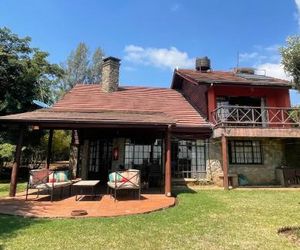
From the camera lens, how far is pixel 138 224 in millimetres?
7133

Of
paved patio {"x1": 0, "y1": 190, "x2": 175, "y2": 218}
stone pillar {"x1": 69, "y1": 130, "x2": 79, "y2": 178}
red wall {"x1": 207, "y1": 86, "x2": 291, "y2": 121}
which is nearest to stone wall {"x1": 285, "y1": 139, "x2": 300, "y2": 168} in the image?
red wall {"x1": 207, "y1": 86, "x2": 291, "y2": 121}

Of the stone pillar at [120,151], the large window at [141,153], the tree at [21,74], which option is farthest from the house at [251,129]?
the tree at [21,74]

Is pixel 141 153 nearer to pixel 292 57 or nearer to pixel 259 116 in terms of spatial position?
pixel 259 116

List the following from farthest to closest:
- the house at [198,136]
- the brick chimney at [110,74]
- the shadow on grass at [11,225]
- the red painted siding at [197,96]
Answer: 1. the brick chimney at [110,74]
2. the red painted siding at [197,96]
3. the house at [198,136]
4. the shadow on grass at [11,225]

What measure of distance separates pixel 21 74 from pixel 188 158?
42.8ft

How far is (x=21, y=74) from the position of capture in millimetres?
20531

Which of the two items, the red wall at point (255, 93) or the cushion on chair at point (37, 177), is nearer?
the cushion on chair at point (37, 177)

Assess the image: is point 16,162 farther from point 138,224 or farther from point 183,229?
point 183,229

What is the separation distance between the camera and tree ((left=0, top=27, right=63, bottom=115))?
1972 centimetres

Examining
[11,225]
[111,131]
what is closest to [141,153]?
[111,131]

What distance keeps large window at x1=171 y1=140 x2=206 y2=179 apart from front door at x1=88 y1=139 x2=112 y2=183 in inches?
132

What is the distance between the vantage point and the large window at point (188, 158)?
15.1 meters

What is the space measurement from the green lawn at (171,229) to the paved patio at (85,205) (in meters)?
0.44

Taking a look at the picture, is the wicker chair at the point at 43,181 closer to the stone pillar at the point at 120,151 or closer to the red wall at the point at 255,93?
the stone pillar at the point at 120,151
